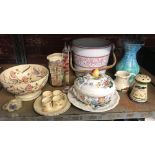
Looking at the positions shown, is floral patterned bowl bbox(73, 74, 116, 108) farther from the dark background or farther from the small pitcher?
the dark background

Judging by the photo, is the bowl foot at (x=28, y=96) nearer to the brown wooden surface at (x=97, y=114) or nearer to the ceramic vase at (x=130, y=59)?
the brown wooden surface at (x=97, y=114)

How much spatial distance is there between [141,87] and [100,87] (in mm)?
149

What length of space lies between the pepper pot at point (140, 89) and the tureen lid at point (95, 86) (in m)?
0.10

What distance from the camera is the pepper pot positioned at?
0.60 m

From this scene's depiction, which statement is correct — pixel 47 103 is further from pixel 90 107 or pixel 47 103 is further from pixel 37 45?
pixel 37 45

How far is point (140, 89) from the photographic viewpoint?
24.0 inches

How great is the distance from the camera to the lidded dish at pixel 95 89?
55cm

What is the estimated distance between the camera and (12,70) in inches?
27.7

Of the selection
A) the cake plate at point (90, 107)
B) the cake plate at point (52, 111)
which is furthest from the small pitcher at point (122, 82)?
the cake plate at point (52, 111)

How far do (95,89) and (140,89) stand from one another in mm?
163

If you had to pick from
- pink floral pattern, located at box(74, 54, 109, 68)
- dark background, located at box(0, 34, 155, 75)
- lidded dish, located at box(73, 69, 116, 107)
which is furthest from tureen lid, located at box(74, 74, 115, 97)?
dark background, located at box(0, 34, 155, 75)

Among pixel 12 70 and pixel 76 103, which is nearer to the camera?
pixel 76 103

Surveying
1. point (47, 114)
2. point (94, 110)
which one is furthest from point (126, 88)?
point (47, 114)
